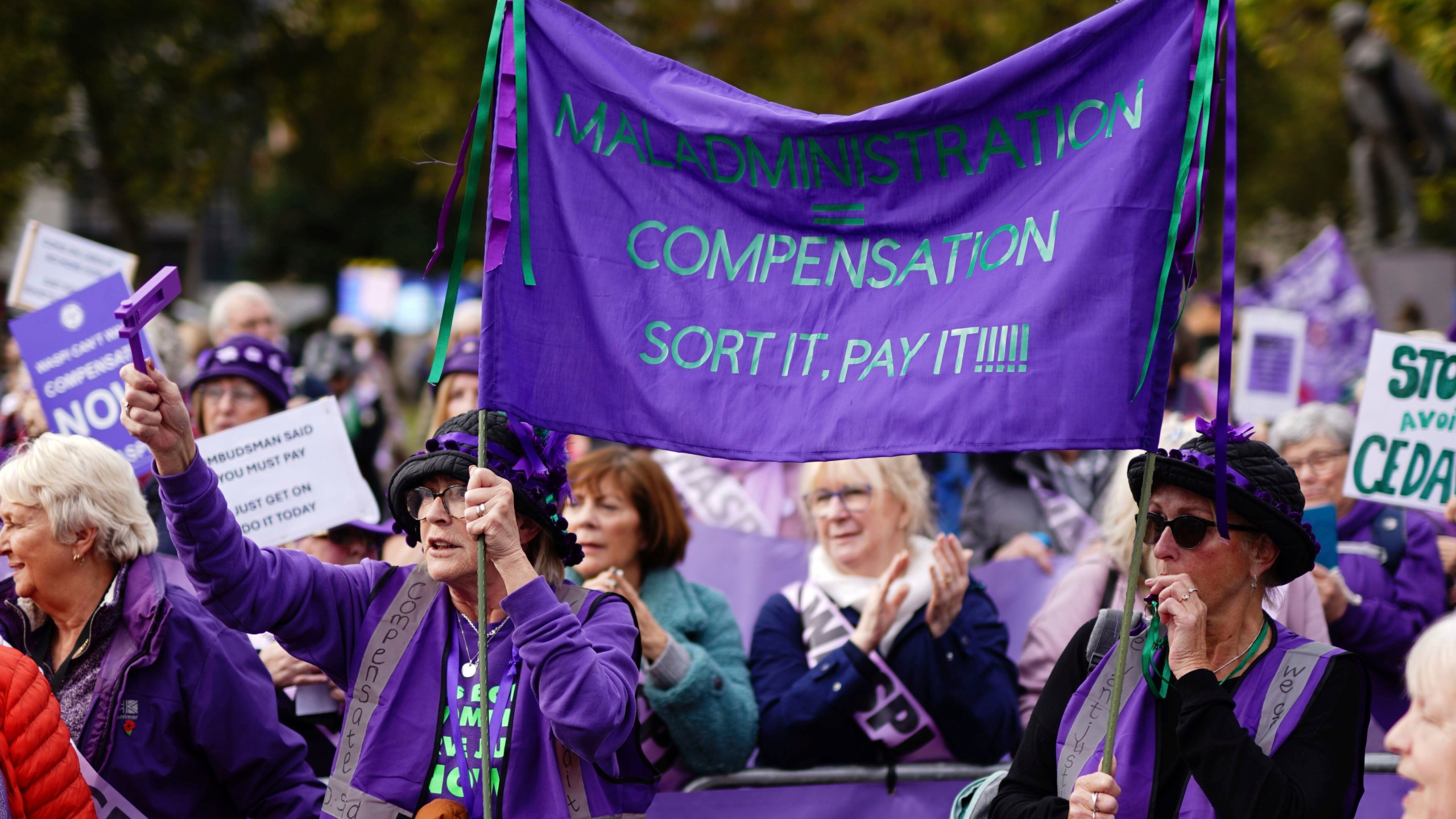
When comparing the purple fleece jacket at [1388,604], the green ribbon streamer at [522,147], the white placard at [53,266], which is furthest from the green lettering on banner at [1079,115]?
the white placard at [53,266]

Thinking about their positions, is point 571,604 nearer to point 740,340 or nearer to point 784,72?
point 740,340

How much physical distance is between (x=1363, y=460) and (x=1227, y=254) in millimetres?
2726

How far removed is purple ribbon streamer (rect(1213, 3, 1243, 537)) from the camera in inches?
104

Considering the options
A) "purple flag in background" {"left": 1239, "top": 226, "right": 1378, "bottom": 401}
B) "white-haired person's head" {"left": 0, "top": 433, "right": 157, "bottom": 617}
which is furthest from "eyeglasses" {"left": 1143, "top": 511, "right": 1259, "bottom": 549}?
"purple flag in background" {"left": 1239, "top": 226, "right": 1378, "bottom": 401}

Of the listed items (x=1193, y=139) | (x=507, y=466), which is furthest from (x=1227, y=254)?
(x=507, y=466)

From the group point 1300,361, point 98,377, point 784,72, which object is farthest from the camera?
point 784,72

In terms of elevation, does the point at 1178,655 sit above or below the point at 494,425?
below

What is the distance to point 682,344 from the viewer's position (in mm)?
3229

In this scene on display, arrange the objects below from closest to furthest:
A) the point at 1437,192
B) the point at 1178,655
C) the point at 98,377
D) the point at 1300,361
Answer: the point at 1178,655
the point at 98,377
the point at 1300,361
the point at 1437,192

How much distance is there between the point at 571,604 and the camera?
3.37m

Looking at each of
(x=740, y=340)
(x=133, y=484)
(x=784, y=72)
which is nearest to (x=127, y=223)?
(x=784, y=72)

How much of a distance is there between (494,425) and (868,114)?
1.09m

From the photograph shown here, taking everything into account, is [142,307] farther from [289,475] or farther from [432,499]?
[289,475]

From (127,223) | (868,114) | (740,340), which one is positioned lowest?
(127,223)
